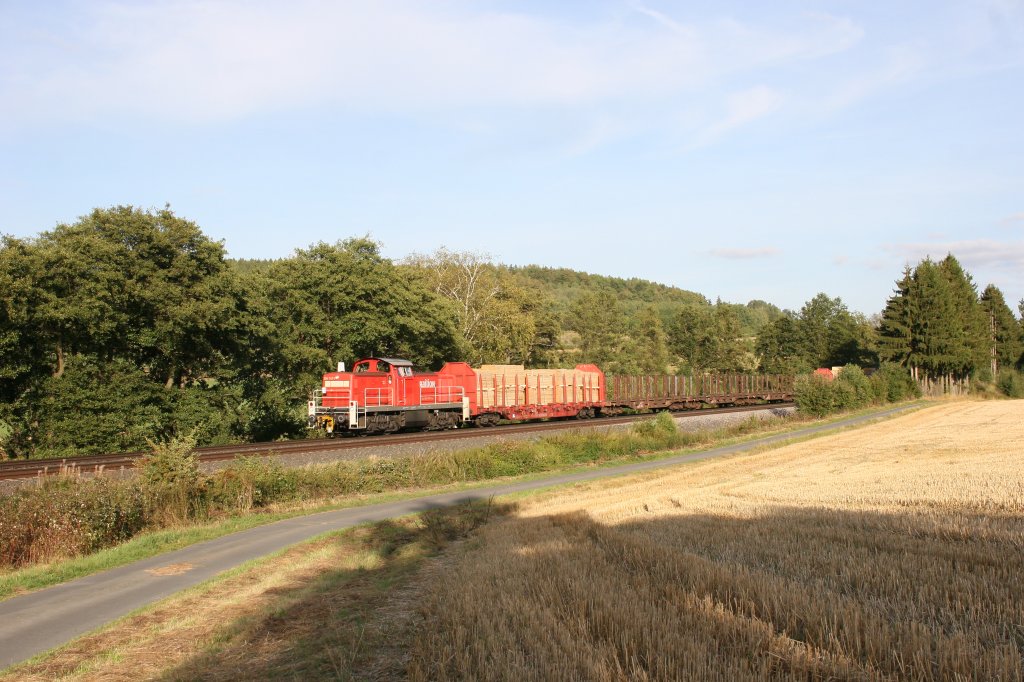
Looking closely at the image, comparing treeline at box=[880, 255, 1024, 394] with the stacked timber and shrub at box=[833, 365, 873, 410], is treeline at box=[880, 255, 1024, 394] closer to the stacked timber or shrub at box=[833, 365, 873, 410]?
shrub at box=[833, 365, 873, 410]

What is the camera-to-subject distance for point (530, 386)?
44156mm

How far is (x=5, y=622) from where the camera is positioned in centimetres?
908

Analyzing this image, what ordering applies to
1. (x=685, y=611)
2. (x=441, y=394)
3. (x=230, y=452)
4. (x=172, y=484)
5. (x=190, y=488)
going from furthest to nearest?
(x=441, y=394) → (x=230, y=452) → (x=190, y=488) → (x=172, y=484) → (x=685, y=611)

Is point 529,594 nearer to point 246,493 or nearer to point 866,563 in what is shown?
point 866,563

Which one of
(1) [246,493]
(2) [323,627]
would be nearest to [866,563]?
(2) [323,627]

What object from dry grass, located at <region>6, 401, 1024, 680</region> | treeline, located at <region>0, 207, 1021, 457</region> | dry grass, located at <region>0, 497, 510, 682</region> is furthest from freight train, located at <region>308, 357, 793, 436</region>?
dry grass, located at <region>0, 497, 510, 682</region>

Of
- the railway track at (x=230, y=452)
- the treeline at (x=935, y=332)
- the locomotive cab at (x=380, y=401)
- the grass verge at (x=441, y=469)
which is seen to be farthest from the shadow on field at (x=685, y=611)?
the treeline at (x=935, y=332)

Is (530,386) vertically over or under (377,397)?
over

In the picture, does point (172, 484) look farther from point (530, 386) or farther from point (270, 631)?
point (530, 386)

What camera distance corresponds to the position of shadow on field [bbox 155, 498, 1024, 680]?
5352 millimetres

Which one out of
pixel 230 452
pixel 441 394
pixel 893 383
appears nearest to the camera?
pixel 230 452

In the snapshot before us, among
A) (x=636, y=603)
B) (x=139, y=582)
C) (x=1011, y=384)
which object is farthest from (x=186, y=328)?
(x=1011, y=384)

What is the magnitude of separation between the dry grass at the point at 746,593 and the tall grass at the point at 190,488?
27.1 ft

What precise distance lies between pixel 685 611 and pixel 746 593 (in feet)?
2.51
